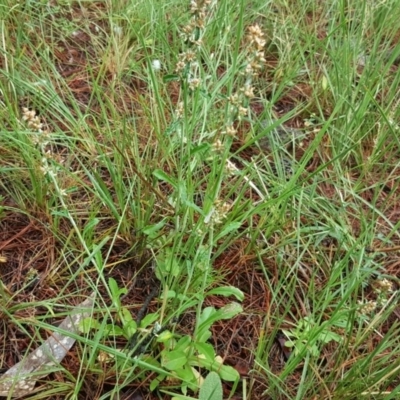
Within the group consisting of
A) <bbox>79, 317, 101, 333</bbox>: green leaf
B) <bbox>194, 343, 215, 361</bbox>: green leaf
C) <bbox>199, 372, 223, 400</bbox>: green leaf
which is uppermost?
<bbox>79, 317, 101, 333</bbox>: green leaf

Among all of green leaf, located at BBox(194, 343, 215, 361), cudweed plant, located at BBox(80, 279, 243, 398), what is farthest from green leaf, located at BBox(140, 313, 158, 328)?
green leaf, located at BBox(194, 343, 215, 361)

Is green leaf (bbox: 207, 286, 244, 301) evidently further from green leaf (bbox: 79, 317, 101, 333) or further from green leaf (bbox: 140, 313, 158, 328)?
green leaf (bbox: 79, 317, 101, 333)

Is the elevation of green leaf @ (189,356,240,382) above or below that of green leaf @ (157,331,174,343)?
below

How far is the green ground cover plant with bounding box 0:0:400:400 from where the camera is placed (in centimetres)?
113

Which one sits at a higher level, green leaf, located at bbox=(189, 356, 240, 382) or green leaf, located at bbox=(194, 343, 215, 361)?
green leaf, located at bbox=(194, 343, 215, 361)

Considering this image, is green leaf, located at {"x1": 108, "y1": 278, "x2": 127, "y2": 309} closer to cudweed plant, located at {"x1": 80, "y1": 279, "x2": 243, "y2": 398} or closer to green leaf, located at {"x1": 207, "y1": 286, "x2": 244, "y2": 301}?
cudweed plant, located at {"x1": 80, "y1": 279, "x2": 243, "y2": 398}

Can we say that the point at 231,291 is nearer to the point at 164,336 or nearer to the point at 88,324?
the point at 164,336

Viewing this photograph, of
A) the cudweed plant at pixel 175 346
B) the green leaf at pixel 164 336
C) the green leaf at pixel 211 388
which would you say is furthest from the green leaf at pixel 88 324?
the green leaf at pixel 211 388

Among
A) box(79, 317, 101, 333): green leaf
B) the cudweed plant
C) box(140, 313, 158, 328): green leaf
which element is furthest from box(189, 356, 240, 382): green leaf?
box(79, 317, 101, 333): green leaf

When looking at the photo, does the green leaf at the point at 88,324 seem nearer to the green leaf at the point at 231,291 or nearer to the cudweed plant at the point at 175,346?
the cudweed plant at the point at 175,346

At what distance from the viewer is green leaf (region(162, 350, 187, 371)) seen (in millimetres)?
1093

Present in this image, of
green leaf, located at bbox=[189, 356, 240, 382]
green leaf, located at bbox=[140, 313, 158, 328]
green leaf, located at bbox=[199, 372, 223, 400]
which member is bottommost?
green leaf, located at bbox=[189, 356, 240, 382]

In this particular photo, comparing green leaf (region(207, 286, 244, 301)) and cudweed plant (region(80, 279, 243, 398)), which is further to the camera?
green leaf (region(207, 286, 244, 301))

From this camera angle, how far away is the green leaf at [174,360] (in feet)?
3.59
